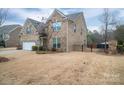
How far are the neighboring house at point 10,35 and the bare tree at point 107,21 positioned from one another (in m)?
2.37

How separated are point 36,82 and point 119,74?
199cm

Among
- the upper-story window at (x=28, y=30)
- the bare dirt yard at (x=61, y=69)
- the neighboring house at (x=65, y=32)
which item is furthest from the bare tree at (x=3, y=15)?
the neighboring house at (x=65, y=32)

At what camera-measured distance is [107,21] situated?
3949mm

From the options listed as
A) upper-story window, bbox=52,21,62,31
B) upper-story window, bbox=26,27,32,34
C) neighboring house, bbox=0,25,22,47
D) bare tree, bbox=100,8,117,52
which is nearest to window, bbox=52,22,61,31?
upper-story window, bbox=52,21,62,31

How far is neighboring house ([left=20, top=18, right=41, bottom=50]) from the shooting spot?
14.9 feet

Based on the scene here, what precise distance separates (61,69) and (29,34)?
1779 millimetres

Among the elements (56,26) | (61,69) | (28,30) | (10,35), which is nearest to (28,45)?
(28,30)

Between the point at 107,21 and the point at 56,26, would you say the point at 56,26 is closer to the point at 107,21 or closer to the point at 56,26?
the point at 56,26

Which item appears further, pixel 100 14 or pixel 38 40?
pixel 38 40

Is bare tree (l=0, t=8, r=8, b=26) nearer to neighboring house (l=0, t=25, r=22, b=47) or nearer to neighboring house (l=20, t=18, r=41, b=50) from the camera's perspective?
neighboring house (l=0, t=25, r=22, b=47)

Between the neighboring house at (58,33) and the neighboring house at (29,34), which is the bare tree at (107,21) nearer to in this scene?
the neighboring house at (58,33)
